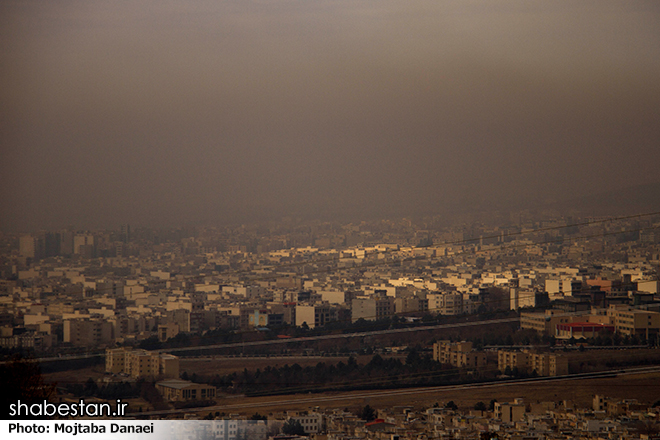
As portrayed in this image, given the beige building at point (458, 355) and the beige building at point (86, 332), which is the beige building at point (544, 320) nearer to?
the beige building at point (458, 355)

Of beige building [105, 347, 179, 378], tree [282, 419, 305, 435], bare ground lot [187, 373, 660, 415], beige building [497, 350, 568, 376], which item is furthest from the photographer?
beige building [497, 350, 568, 376]

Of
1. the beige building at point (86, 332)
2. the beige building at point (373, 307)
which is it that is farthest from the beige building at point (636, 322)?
the beige building at point (86, 332)

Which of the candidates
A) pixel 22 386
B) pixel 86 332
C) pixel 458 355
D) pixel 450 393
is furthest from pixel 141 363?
pixel 458 355

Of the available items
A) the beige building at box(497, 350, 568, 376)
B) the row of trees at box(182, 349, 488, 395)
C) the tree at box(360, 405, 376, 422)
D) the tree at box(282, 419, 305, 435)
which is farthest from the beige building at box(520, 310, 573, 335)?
the tree at box(282, 419, 305, 435)

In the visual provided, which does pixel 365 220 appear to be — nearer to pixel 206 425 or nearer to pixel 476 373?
pixel 476 373

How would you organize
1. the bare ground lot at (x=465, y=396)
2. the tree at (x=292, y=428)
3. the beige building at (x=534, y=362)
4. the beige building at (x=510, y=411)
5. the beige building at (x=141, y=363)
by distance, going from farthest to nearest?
the beige building at (x=534, y=362), the beige building at (x=141, y=363), the bare ground lot at (x=465, y=396), the beige building at (x=510, y=411), the tree at (x=292, y=428)

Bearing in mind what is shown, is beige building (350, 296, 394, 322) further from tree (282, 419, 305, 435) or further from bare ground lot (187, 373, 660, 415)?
tree (282, 419, 305, 435)
